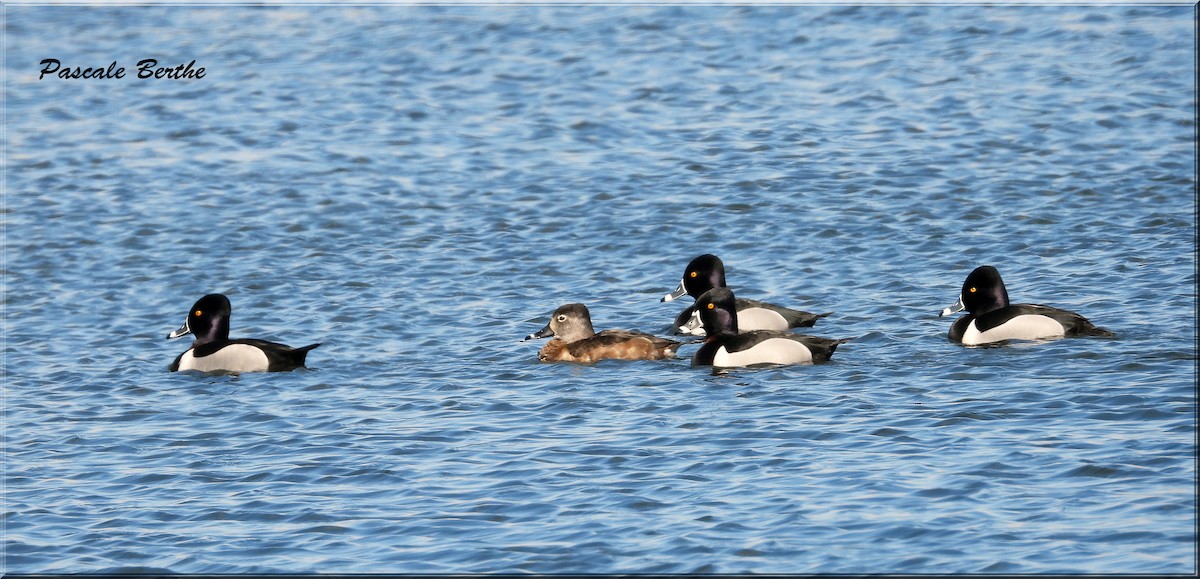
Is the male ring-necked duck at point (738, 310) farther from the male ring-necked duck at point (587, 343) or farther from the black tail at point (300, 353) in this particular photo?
the black tail at point (300, 353)

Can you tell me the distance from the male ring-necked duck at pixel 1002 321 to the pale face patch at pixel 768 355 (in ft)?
4.97

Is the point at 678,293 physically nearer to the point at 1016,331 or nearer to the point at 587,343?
the point at 587,343

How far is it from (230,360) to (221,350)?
18cm

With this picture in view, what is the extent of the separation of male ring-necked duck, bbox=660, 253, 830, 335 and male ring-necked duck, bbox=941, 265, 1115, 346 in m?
1.41

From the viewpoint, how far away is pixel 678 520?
9422mm

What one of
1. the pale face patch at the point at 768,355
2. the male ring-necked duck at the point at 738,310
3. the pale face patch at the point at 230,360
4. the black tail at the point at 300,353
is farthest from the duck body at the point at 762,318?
the pale face patch at the point at 230,360

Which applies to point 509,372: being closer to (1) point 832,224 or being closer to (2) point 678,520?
(2) point 678,520

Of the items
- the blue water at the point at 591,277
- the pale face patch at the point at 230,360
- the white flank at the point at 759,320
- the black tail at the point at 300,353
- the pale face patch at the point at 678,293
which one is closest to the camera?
the blue water at the point at 591,277

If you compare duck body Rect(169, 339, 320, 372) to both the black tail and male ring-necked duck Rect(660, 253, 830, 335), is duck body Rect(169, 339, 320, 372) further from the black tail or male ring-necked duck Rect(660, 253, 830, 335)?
male ring-necked duck Rect(660, 253, 830, 335)

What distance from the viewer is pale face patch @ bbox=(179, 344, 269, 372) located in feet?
47.2

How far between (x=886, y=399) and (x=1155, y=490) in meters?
2.79

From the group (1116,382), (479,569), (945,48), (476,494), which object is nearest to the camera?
(479,569)

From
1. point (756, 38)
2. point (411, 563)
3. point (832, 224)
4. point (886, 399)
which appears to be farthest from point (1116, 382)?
point (756, 38)

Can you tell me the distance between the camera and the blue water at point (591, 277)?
31.2 ft
